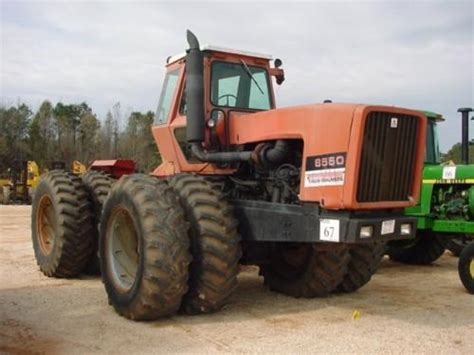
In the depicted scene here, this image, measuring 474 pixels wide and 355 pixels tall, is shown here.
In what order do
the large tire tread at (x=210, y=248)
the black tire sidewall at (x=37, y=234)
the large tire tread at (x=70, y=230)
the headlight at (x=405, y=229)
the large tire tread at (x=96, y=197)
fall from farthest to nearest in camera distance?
the large tire tread at (x=96, y=197), the black tire sidewall at (x=37, y=234), the large tire tread at (x=70, y=230), the large tire tread at (x=210, y=248), the headlight at (x=405, y=229)

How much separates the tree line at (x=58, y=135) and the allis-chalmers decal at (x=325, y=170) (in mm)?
38541

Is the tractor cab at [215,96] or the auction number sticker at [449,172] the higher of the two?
the tractor cab at [215,96]

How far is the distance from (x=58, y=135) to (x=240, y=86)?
47.5 meters

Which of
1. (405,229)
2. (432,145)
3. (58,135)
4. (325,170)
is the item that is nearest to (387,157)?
(325,170)

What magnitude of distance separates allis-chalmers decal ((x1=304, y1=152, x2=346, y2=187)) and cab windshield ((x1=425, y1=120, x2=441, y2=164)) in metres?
6.24

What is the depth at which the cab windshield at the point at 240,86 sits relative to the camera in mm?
7148

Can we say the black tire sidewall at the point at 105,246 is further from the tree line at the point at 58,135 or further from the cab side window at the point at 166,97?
the tree line at the point at 58,135

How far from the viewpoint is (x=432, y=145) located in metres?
11.4

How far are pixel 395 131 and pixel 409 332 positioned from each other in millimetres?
1859

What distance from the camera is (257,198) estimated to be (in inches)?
263

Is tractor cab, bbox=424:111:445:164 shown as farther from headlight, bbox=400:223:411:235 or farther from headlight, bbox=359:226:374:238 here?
headlight, bbox=359:226:374:238

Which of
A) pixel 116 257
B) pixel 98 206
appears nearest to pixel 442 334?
pixel 116 257

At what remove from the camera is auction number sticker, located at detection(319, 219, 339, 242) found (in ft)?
17.7

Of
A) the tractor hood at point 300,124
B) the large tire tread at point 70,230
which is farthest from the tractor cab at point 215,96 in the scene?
the large tire tread at point 70,230
